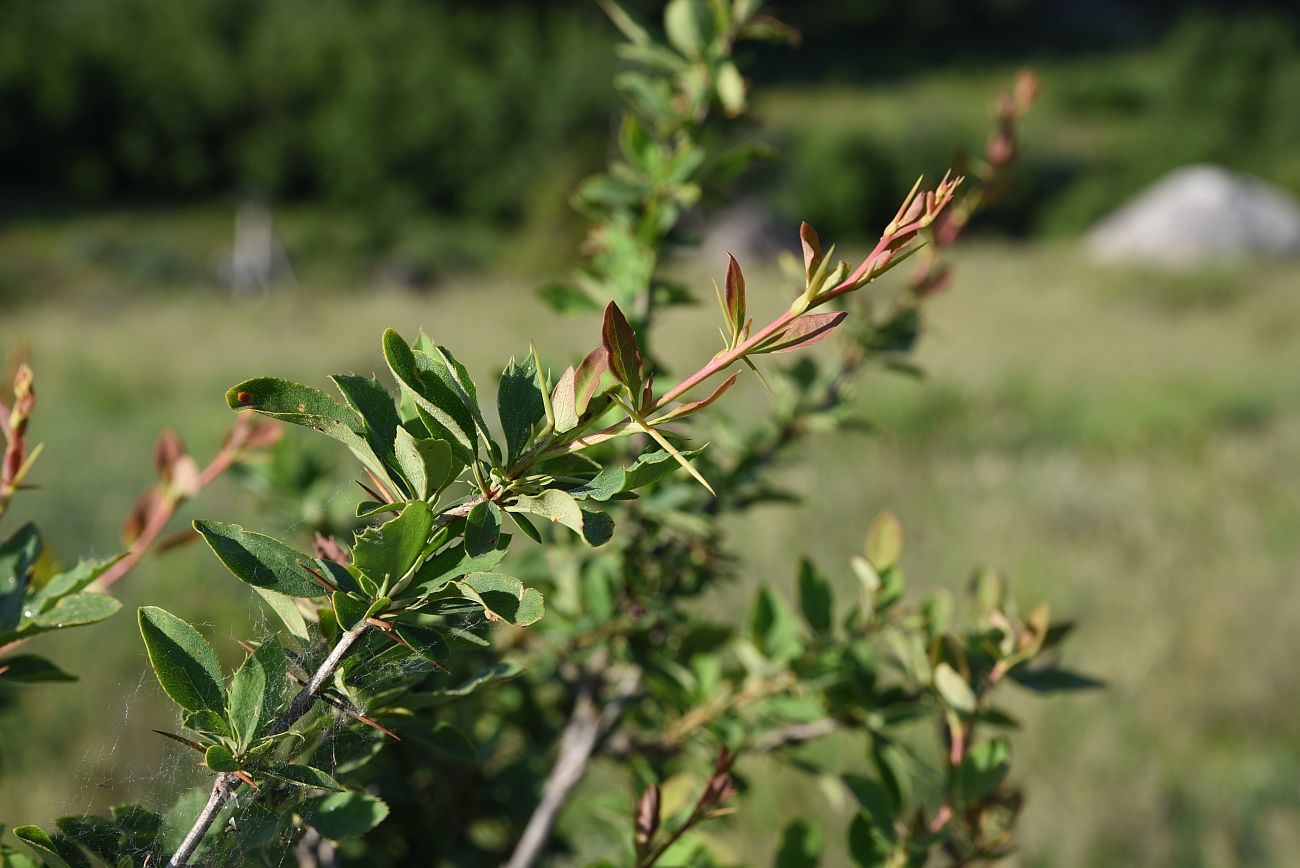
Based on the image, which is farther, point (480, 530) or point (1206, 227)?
point (1206, 227)

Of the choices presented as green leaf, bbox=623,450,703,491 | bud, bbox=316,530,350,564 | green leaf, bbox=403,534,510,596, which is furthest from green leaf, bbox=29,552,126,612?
green leaf, bbox=623,450,703,491

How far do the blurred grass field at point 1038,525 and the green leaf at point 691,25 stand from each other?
0.41 m

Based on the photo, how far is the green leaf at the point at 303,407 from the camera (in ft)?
1.30

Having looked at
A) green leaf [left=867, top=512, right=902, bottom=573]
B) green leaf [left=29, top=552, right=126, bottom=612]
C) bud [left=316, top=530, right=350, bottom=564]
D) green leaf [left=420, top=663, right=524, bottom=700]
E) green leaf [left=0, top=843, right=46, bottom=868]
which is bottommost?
green leaf [left=867, top=512, right=902, bottom=573]

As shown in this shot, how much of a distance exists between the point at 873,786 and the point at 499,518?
396 mm

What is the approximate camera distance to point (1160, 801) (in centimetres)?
223

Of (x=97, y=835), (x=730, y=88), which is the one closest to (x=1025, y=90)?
(x=730, y=88)

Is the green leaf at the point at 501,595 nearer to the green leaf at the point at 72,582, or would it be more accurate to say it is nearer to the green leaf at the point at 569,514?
the green leaf at the point at 569,514

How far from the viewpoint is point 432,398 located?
1.34 ft

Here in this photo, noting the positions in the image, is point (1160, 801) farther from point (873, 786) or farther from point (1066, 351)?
point (1066, 351)

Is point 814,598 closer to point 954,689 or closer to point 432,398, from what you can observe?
point 954,689

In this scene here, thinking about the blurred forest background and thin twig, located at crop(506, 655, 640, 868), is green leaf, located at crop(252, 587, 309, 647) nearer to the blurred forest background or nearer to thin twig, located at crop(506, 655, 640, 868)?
the blurred forest background

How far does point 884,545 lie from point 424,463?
484 millimetres

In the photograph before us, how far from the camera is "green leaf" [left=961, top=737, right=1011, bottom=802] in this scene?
651mm
